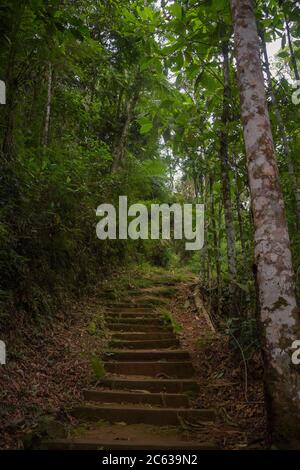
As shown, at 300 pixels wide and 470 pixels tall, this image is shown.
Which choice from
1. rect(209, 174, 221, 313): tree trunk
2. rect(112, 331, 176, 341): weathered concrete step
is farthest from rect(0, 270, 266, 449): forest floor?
rect(209, 174, 221, 313): tree trunk

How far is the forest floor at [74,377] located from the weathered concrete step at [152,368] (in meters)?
0.24

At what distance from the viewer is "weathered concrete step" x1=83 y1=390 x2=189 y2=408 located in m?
4.88

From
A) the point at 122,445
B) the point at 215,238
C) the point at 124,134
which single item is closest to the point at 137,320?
the point at 215,238

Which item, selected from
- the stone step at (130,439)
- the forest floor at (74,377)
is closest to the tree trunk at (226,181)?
the forest floor at (74,377)

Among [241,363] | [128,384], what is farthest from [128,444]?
[241,363]

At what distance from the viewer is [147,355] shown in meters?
6.28

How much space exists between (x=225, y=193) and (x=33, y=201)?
10.4ft

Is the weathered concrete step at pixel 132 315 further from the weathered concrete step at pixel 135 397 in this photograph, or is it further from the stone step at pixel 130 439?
the stone step at pixel 130 439

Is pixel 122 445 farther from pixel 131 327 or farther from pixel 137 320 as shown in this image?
pixel 137 320

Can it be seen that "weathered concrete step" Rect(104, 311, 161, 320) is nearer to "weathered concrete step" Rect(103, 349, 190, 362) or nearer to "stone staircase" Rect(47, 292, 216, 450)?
"stone staircase" Rect(47, 292, 216, 450)

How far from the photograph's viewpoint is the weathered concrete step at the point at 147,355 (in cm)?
617

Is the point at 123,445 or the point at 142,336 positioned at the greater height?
the point at 142,336

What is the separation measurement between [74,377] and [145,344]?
6.26ft

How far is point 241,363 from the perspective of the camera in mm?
5047
